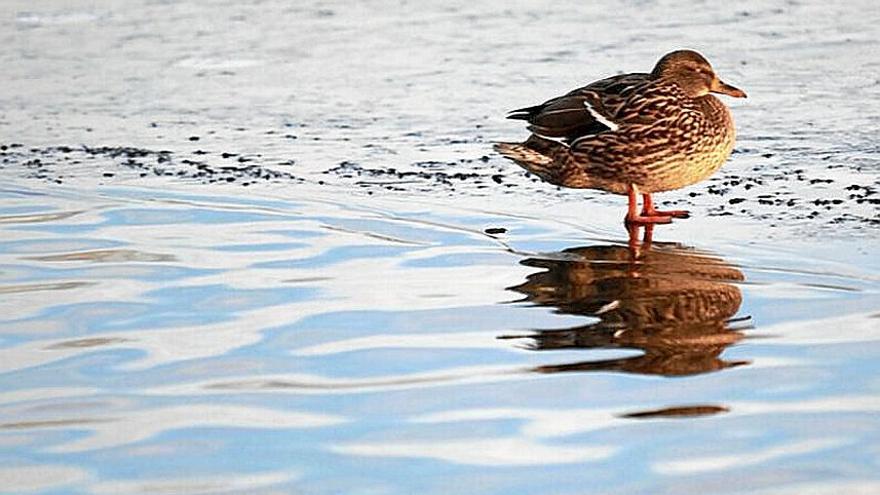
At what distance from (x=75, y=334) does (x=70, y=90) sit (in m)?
5.92

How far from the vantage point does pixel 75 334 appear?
5.88 m

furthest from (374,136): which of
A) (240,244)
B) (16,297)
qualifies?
(16,297)

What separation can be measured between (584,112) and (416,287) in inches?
74.2

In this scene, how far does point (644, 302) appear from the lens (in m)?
6.17

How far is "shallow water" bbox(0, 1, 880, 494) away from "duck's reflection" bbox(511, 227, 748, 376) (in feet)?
0.06

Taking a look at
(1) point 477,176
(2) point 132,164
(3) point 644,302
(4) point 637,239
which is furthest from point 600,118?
(2) point 132,164

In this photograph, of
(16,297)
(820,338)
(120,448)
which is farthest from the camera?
(16,297)

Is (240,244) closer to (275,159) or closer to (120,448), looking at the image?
(275,159)

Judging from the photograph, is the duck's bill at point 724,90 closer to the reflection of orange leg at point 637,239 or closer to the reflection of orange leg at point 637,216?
the reflection of orange leg at point 637,216

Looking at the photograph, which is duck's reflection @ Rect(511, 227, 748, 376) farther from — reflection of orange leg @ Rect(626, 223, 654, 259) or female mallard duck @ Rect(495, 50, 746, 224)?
female mallard duck @ Rect(495, 50, 746, 224)

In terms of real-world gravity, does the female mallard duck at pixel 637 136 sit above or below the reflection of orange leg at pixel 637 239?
above

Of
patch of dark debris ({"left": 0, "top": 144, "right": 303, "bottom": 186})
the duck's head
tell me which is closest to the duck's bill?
the duck's head

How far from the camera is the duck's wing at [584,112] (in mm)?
8008

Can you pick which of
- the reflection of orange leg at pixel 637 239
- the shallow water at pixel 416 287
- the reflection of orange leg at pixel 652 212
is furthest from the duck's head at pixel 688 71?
the reflection of orange leg at pixel 637 239
